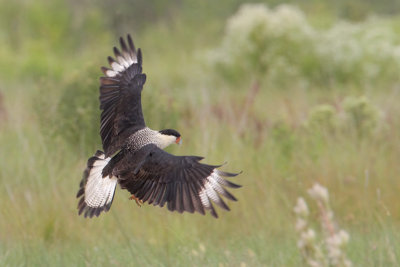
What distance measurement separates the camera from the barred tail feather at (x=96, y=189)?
3.22 meters

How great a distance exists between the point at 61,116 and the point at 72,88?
51 centimetres

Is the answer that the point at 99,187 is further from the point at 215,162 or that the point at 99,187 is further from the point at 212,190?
the point at 215,162

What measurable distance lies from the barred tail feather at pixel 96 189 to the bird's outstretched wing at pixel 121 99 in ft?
0.55

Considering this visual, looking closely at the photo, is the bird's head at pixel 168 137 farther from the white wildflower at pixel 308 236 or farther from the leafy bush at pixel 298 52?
the leafy bush at pixel 298 52

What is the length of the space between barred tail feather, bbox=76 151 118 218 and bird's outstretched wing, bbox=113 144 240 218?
0.75 ft

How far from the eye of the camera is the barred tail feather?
3.22 m

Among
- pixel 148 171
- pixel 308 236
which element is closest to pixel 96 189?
pixel 148 171

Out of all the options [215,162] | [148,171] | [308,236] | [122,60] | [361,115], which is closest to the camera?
[308,236]

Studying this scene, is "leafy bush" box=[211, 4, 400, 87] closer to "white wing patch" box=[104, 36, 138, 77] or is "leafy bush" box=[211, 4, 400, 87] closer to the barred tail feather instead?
"white wing patch" box=[104, 36, 138, 77]

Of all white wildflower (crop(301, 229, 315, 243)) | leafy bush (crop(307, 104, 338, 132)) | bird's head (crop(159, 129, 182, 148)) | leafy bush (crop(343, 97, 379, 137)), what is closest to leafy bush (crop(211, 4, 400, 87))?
leafy bush (crop(343, 97, 379, 137))

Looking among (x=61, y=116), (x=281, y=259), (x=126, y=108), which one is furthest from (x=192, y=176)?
(x=61, y=116)

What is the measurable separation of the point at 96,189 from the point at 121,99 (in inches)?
19.8

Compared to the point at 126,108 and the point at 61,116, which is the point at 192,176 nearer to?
the point at 126,108

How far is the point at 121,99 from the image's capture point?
3275 millimetres
